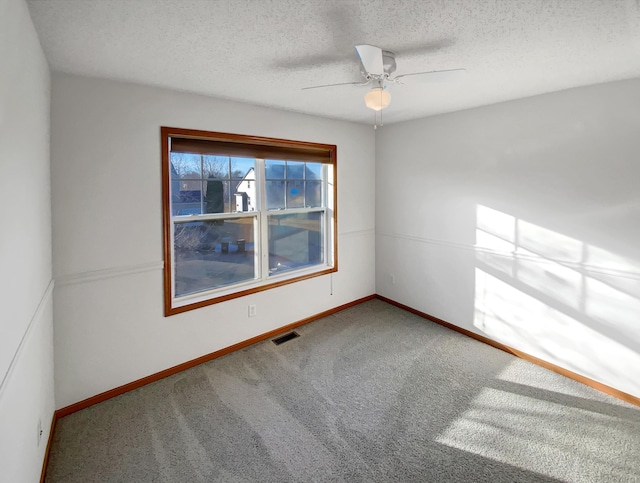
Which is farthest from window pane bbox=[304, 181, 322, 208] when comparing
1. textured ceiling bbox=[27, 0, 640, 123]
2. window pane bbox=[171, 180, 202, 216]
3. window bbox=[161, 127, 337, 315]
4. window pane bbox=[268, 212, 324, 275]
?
textured ceiling bbox=[27, 0, 640, 123]

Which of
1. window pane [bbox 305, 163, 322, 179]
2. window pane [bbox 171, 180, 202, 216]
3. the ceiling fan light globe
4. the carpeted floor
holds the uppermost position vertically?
the ceiling fan light globe

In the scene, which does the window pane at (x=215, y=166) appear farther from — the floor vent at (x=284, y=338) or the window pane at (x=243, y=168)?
the floor vent at (x=284, y=338)

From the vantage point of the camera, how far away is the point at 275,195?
3549 millimetres

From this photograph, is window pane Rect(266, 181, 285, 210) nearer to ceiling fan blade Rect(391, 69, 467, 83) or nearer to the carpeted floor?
the carpeted floor

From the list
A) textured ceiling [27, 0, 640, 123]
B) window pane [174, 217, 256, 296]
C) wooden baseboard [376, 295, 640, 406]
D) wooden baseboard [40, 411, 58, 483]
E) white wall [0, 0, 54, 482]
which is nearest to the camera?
white wall [0, 0, 54, 482]

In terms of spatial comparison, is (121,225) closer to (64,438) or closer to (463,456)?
(64,438)

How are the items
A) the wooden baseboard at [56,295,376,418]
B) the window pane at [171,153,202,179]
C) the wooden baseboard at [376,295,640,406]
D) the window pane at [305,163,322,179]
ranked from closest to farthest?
the wooden baseboard at [56,295,376,418] → the wooden baseboard at [376,295,640,406] → the window pane at [171,153,202,179] → the window pane at [305,163,322,179]

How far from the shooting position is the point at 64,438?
6.93ft

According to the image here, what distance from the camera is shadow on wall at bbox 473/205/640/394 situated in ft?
8.13

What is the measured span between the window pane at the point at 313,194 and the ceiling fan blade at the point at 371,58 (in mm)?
2117

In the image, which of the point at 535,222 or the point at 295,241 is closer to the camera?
the point at 535,222


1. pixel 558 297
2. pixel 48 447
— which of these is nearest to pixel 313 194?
pixel 558 297

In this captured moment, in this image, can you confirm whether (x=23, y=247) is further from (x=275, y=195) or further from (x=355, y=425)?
(x=275, y=195)

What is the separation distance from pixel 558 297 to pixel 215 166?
328 centimetres
